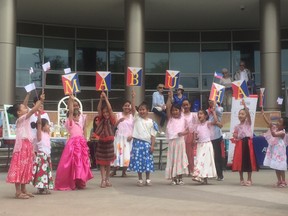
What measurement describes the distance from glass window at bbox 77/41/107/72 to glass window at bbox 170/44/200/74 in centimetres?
342

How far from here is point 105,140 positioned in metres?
9.58

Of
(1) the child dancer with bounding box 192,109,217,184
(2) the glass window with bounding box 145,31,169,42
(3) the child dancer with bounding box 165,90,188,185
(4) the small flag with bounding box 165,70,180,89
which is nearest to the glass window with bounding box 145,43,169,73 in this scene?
(2) the glass window with bounding box 145,31,169,42

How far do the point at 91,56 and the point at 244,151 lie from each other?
565 inches

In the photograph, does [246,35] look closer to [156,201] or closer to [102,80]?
[102,80]

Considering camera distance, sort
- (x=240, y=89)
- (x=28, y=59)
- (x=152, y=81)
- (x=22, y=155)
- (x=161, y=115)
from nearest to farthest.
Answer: (x=22, y=155)
(x=240, y=89)
(x=161, y=115)
(x=28, y=59)
(x=152, y=81)

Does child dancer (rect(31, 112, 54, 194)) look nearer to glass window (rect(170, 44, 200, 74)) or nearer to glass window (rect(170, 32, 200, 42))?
glass window (rect(170, 44, 200, 74))

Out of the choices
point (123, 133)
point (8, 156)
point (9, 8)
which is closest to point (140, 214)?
point (123, 133)

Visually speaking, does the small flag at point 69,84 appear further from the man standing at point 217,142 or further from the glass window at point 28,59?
the glass window at point 28,59

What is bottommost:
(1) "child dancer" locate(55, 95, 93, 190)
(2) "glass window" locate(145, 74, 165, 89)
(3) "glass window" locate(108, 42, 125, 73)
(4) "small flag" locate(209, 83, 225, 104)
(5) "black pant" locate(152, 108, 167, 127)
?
(1) "child dancer" locate(55, 95, 93, 190)

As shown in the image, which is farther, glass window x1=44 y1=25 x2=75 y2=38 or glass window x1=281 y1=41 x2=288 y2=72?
glass window x1=281 y1=41 x2=288 y2=72

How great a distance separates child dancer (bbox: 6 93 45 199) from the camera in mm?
7730

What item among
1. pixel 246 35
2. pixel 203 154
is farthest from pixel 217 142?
pixel 246 35

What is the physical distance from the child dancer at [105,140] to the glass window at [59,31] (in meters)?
14.0

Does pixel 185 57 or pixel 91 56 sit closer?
pixel 91 56
